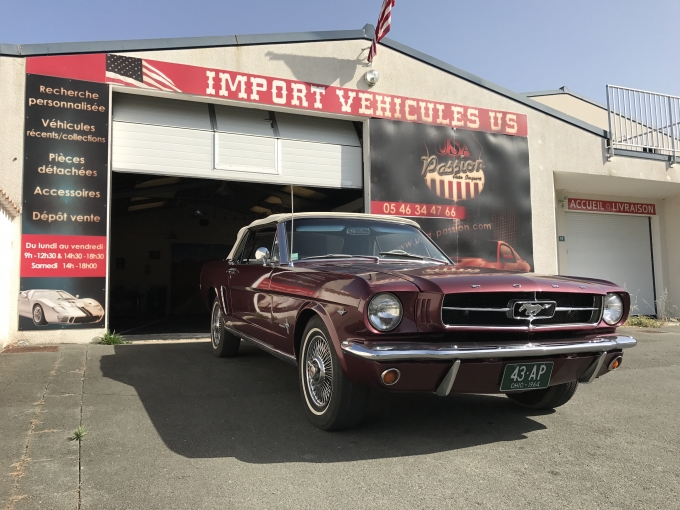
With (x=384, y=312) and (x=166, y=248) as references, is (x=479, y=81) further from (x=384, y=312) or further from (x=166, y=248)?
(x=166, y=248)

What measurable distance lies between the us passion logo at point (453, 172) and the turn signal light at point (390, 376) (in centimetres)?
745

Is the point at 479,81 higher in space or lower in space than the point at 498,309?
higher

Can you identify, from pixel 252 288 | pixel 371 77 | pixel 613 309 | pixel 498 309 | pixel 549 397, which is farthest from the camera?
pixel 371 77

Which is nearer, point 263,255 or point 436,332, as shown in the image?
point 436,332

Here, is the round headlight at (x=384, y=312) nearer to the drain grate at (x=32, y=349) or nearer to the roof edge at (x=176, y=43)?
the drain grate at (x=32, y=349)

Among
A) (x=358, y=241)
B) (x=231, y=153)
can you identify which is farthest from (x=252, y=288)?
(x=231, y=153)

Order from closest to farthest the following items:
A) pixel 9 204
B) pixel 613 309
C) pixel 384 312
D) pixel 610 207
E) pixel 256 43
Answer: pixel 384 312
pixel 613 309
pixel 9 204
pixel 256 43
pixel 610 207

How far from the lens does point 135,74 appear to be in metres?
8.08

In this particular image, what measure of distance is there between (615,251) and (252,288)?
12247mm

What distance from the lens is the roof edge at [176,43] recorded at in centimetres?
752

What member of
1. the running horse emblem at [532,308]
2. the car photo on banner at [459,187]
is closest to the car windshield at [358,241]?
the running horse emblem at [532,308]

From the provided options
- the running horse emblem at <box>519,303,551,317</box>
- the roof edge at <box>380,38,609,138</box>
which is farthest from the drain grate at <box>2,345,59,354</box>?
the roof edge at <box>380,38,609,138</box>

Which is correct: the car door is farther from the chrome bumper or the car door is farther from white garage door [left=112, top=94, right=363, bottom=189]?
white garage door [left=112, top=94, right=363, bottom=189]

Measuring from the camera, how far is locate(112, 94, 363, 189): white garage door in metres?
8.36
